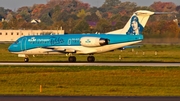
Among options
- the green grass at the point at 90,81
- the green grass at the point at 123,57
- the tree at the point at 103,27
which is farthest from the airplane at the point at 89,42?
the tree at the point at 103,27

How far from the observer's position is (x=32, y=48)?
69.4 metres

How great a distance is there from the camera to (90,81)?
146ft

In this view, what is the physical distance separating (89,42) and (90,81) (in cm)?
2130

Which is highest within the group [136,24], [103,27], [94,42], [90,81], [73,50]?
[103,27]

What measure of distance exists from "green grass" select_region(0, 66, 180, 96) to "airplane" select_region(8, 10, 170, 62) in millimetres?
10081

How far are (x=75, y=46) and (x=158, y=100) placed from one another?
37362mm

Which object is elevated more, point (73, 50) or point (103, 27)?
point (103, 27)

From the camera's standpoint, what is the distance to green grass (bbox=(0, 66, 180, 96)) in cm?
3678

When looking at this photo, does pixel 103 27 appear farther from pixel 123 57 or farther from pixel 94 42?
pixel 94 42

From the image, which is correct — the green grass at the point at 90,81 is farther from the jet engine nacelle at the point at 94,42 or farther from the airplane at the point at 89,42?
the airplane at the point at 89,42

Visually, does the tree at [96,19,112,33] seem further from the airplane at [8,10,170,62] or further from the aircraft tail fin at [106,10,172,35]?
the aircraft tail fin at [106,10,172,35]

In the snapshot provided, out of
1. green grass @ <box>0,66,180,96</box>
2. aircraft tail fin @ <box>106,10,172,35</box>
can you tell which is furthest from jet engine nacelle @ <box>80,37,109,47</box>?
green grass @ <box>0,66,180,96</box>

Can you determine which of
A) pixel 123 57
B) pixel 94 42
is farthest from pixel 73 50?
pixel 123 57

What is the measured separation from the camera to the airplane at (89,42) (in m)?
65.2
